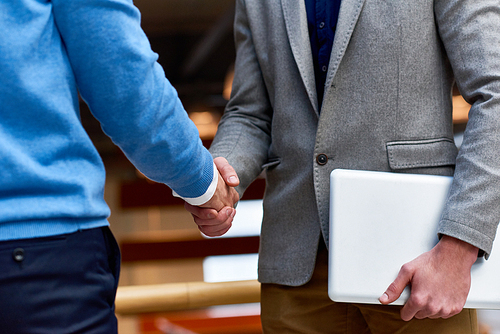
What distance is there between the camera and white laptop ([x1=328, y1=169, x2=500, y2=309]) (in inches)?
36.4

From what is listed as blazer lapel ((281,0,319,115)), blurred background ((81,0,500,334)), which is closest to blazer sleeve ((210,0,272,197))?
blazer lapel ((281,0,319,115))

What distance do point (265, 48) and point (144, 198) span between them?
5921 mm

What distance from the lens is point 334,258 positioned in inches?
36.9

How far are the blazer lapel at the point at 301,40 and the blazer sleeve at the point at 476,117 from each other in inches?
11.2

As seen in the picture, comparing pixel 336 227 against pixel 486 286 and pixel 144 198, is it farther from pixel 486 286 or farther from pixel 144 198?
pixel 144 198

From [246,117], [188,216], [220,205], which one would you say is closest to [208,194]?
[220,205]

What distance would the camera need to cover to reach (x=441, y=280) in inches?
34.2

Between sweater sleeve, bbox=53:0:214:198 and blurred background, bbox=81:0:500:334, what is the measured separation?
4.43 metres

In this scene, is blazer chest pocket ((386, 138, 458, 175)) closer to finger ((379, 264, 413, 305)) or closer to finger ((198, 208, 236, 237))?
finger ((379, 264, 413, 305))

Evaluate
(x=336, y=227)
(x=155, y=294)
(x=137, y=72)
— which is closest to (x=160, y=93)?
(x=137, y=72)

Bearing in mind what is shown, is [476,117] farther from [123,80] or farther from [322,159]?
[123,80]

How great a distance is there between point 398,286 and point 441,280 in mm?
76

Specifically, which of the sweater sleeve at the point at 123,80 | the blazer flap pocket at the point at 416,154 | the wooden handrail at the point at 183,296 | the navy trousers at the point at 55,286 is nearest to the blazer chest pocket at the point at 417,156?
the blazer flap pocket at the point at 416,154

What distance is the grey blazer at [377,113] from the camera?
3.03ft
